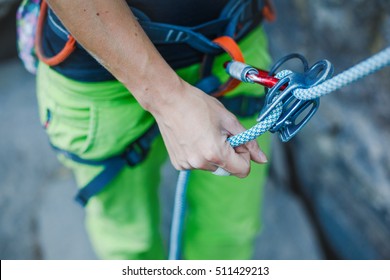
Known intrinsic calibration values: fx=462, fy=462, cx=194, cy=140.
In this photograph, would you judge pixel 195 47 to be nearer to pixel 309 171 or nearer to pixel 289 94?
pixel 289 94

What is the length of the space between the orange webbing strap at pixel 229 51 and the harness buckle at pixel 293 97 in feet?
0.45

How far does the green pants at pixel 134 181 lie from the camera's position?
2.59 ft

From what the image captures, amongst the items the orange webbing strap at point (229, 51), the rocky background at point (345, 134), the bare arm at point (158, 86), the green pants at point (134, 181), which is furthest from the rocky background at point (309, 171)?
the bare arm at point (158, 86)

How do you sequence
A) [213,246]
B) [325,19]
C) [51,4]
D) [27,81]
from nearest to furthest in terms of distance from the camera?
[51,4] < [213,246] < [325,19] < [27,81]

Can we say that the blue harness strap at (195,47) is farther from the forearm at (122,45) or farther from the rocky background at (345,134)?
the rocky background at (345,134)

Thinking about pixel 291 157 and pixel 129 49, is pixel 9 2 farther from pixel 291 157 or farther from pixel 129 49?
pixel 129 49

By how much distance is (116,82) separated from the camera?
753 mm

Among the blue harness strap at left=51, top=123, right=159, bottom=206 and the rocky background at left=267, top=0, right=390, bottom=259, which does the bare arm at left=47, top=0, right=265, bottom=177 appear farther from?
the rocky background at left=267, top=0, right=390, bottom=259

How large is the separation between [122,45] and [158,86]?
2.8 inches

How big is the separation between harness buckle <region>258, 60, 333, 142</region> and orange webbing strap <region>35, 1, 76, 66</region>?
315 mm

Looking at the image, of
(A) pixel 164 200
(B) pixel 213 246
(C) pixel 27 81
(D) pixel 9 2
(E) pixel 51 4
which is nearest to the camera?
(E) pixel 51 4

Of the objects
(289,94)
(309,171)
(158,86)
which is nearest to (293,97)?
(289,94)

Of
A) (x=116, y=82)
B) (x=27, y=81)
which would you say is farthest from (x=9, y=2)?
(x=116, y=82)
